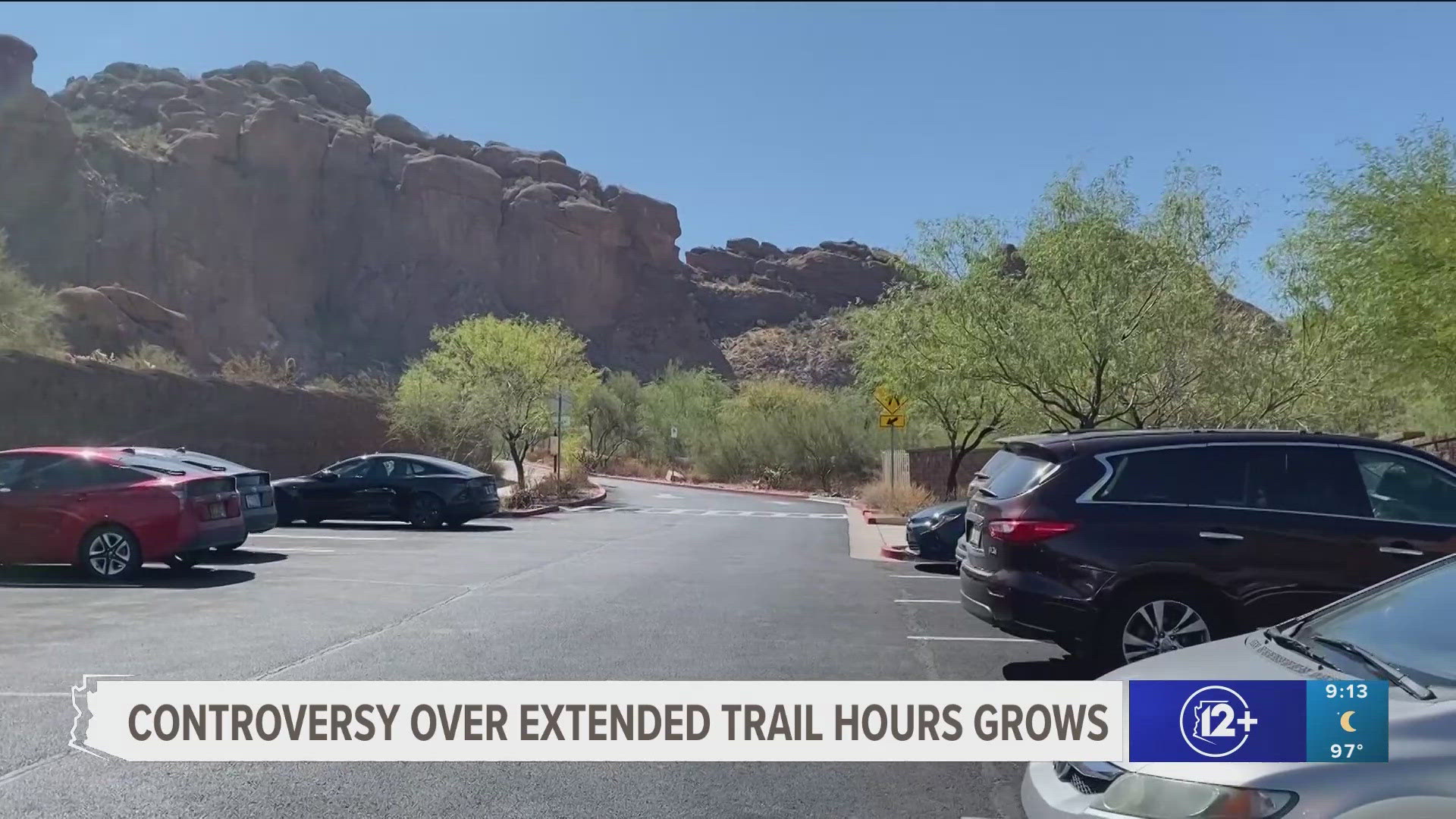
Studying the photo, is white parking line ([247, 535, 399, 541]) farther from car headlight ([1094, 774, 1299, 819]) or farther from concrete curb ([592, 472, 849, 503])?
concrete curb ([592, 472, 849, 503])

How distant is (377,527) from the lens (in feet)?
72.2

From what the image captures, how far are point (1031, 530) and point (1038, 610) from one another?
0.53 meters

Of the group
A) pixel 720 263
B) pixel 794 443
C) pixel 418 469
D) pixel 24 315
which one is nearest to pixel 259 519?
pixel 418 469

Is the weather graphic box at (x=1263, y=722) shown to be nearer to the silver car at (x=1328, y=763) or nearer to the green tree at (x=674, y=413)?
the silver car at (x=1328, y=763)

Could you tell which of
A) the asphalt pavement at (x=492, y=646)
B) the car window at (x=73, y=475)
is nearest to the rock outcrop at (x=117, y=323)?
the car window at (x=73, y=475)

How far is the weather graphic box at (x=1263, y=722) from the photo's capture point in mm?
3445

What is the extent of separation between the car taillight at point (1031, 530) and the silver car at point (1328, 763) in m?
2.68

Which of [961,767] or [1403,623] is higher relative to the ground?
[1403,623]

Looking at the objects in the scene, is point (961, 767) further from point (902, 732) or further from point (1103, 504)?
point (1103, 504)

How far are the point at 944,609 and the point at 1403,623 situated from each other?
7.49m

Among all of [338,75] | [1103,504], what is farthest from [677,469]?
[338,75]

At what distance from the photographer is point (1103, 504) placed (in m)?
7.75

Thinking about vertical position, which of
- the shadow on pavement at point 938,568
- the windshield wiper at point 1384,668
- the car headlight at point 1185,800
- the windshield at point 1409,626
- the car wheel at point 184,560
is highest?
the windshield at point 1409,626

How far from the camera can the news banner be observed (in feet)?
19.3
